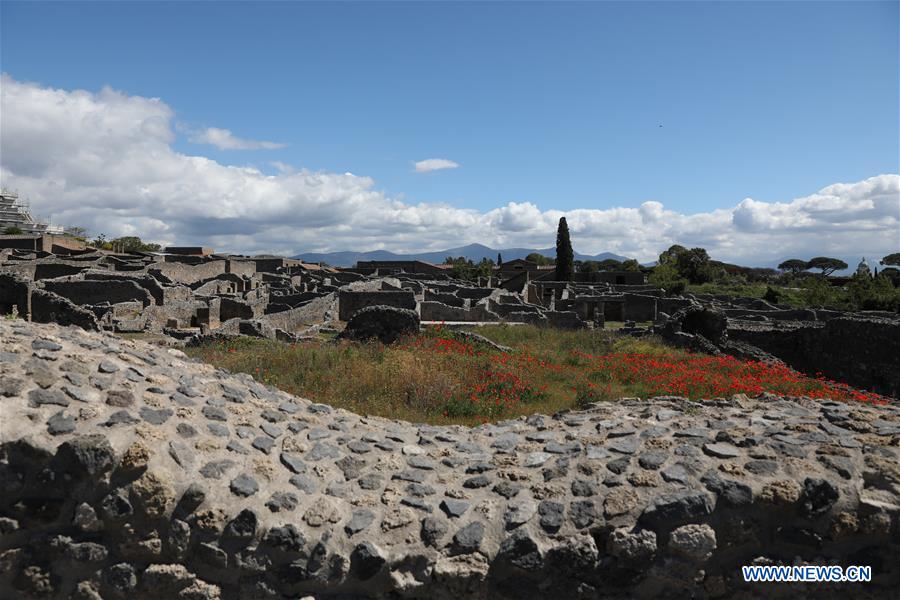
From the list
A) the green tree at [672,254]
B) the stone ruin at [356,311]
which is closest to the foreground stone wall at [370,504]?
the stone ruin at [356,311]

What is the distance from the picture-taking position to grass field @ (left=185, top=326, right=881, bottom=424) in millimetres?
9984

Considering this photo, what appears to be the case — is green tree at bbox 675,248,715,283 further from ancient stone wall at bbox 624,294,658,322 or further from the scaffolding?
the scaffolding

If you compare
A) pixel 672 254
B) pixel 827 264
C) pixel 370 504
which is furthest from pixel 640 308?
pixel 827 264

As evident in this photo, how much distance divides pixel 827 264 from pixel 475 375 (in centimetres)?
12093

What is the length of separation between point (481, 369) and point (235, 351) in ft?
22.4

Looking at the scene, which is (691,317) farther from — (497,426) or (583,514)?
(583,514)

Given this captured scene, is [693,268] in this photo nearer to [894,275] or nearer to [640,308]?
[894,275]

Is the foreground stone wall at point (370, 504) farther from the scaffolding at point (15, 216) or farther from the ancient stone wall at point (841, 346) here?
the scaffolding at point (15, 216)

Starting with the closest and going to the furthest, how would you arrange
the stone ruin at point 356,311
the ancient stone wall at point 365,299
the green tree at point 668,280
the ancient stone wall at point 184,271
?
1. the stone ruin at point 356,311
2. the ancient stone wall at point 365,299
3. the ancient stone wall at point 184,271
4. the green tree at point 668,280

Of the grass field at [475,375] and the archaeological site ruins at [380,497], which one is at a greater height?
the archaeological site ruins at [380,497]

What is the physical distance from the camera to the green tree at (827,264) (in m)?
103

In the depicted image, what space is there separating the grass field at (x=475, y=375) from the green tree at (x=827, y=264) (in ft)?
364

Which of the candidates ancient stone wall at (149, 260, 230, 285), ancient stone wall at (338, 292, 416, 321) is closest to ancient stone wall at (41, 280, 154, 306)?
ancient stone wall at (149, 260, 230, 285)

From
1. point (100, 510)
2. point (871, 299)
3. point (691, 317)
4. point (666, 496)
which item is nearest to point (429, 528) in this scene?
point (666, 496)
